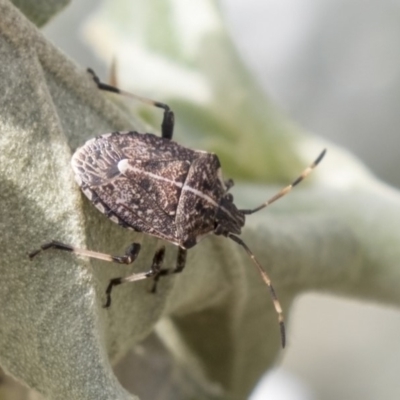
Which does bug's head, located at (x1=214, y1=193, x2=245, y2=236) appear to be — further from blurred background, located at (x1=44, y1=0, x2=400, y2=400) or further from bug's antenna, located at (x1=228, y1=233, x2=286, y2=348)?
blurred background, located at (x1=44, y1=0, x2=400, y2=400)

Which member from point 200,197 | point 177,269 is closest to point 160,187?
point 200,197

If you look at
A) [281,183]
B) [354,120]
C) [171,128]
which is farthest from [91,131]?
[354,120]

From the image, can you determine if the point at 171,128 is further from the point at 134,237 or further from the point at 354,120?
the point at 354,120

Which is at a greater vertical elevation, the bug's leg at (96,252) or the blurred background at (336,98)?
the bug's leg at (96,252)

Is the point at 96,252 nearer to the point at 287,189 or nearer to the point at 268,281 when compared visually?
the point at 268,281

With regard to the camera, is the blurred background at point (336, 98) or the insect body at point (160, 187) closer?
the insect body at point (160, 187)

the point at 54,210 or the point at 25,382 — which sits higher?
the point at 54,210

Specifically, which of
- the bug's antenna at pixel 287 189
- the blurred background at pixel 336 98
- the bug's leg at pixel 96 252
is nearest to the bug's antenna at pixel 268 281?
the bug's antenna at pixel 287 189

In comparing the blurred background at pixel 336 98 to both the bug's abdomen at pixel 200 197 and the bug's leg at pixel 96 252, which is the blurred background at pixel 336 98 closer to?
the bug's abdomen at pixel 200 197
